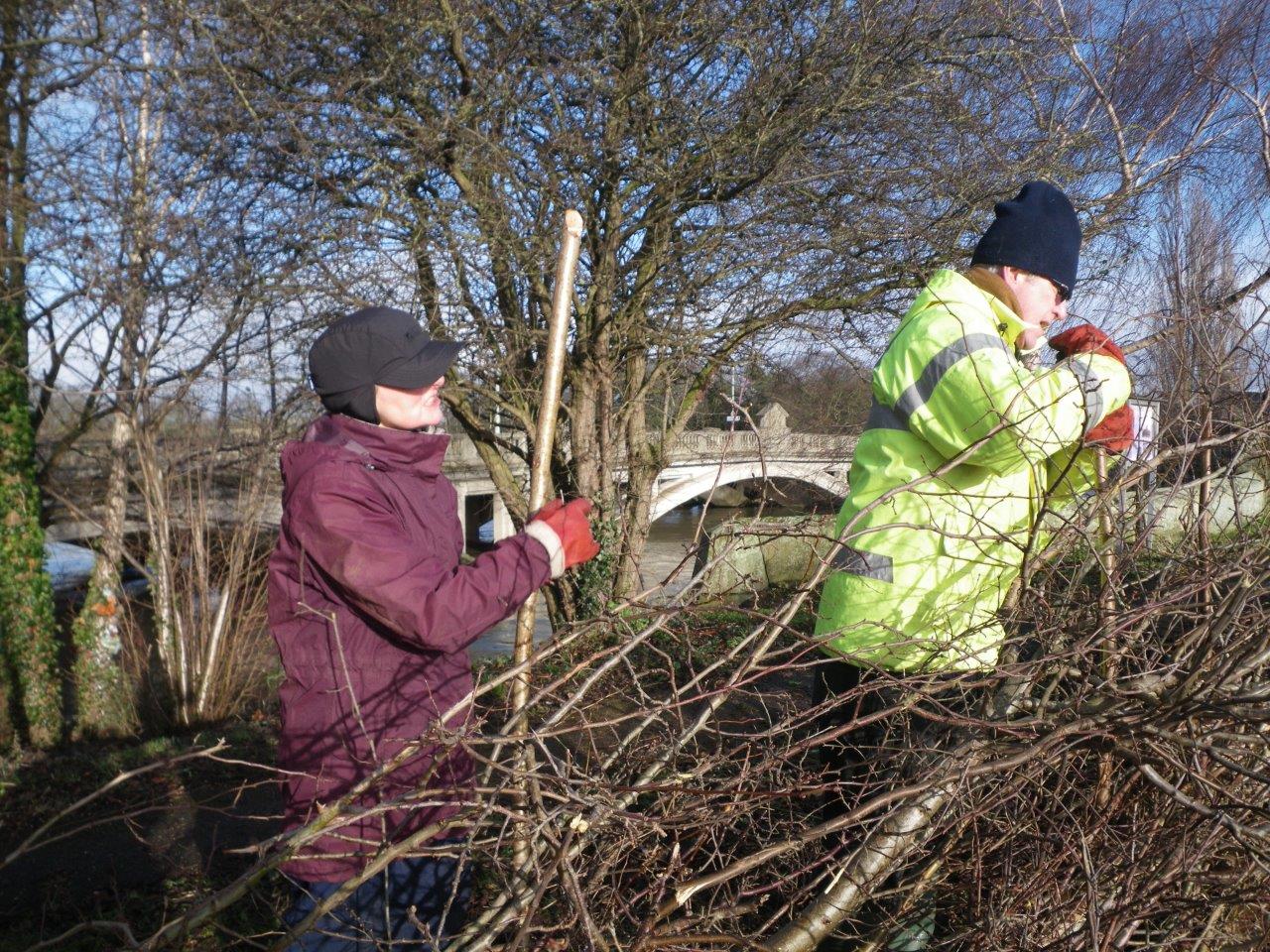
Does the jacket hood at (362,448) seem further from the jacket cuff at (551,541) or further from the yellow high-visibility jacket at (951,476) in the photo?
the yellow high-visibility jacket at (951,476)

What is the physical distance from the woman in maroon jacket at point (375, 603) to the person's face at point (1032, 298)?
1122 millimetres

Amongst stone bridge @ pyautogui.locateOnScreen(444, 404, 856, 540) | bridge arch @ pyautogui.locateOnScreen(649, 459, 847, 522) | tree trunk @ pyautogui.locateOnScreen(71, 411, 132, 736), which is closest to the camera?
stone bridge @ pyautogui.locateOnScreen(444, 404, 856, 540)

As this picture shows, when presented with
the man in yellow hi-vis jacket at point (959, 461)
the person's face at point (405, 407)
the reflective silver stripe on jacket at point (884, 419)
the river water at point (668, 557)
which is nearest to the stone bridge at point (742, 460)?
the river water at point (668, 557)

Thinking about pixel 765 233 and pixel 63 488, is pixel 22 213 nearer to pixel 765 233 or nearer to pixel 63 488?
pixel 63 488

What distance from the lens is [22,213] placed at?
7930 millimetres

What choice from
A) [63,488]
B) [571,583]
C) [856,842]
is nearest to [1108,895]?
[856,842]

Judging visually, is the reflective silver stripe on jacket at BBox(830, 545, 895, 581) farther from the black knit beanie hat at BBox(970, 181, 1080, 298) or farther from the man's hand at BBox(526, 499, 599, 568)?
the black knit beanie hat at BBox(970, 181, 1080, 298)

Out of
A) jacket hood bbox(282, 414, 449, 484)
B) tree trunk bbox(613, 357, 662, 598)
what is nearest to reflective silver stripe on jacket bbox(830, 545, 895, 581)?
jacket hood bbox(282, 414, 449, 484)

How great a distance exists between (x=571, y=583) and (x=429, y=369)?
7.19 m

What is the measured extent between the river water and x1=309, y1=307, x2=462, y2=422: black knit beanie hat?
629mm

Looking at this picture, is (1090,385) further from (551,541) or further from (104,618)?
(104,618)

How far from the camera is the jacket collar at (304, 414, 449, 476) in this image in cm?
181

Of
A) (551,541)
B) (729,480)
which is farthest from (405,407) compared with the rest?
(729,480)

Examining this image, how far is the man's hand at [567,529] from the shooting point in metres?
1.89
